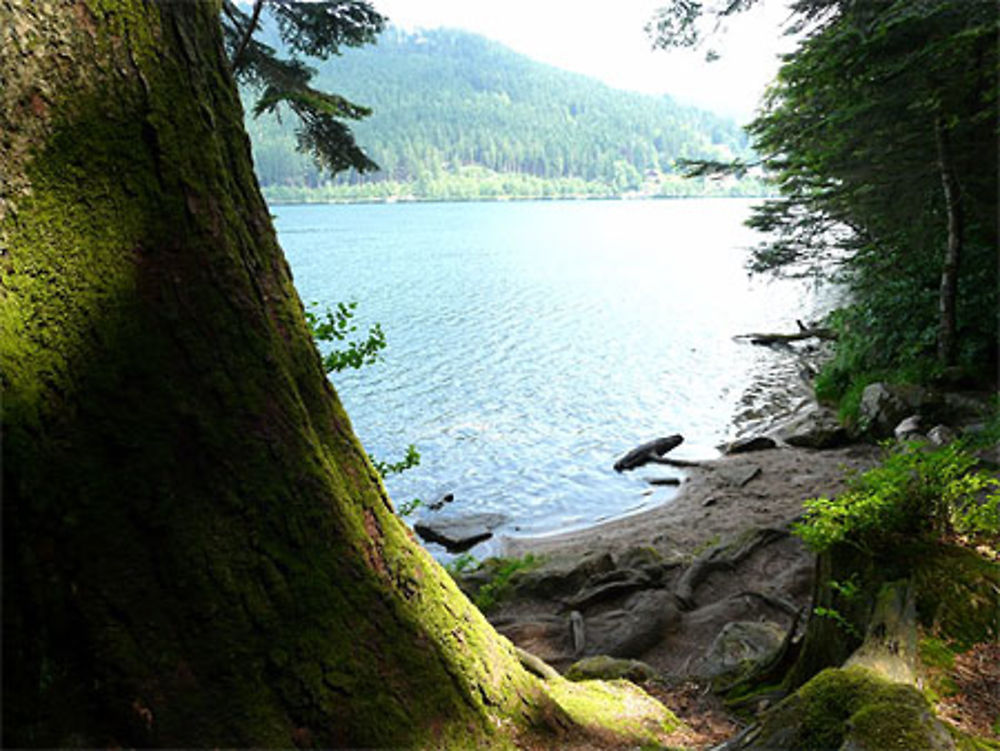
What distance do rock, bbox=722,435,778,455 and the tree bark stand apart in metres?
13.9

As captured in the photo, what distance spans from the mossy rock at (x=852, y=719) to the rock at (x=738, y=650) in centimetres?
198

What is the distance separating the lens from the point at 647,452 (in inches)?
602

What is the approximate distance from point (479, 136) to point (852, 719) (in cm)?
16665

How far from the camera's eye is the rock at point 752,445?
14531 millimetres

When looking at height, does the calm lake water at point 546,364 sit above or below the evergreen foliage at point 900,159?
below

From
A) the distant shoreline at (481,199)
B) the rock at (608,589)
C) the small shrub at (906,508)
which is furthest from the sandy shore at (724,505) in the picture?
the distant shoreline at (481,199)

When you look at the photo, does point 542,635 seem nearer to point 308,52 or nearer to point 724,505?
point 724,505

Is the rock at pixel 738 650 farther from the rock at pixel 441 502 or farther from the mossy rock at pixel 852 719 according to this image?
the rock at pixel 441 502

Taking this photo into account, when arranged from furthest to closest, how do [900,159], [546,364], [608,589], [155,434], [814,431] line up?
[546,364], [814,431], [900,159], [608,589], [155,434]

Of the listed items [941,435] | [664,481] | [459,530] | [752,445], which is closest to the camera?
[941,435]

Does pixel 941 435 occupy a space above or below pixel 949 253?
below

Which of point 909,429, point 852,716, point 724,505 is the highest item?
point 852,716

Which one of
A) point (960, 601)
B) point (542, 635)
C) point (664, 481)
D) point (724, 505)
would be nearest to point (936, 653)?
point (960, 601)

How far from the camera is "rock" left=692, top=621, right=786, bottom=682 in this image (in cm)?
460
